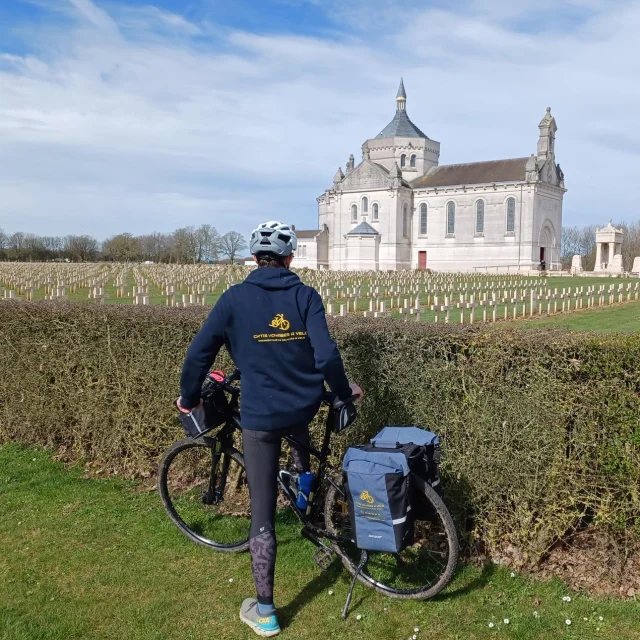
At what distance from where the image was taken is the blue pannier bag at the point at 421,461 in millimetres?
3283

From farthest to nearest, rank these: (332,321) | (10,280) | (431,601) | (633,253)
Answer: (633,253) → (10,280) → (332,321) → (431,601)

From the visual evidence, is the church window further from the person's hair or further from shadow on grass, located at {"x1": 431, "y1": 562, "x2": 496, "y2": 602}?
the person's hair

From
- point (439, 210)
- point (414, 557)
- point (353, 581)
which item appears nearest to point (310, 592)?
point (353, 581)

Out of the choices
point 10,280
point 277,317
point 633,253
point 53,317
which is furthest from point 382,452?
point 633,253

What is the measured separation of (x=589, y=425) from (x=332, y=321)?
184 centimetres

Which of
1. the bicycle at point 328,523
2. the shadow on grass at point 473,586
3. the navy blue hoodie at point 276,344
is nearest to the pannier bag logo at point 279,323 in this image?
the navy blue hoodie at point 276,344

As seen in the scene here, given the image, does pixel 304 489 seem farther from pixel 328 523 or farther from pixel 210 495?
pixel 210 495

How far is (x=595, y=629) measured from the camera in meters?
3.18

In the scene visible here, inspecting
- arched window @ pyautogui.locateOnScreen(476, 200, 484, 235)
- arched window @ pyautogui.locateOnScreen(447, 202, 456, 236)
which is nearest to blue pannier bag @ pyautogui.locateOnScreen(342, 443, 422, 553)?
arched window @ pyautogui.locateOnScreen(476, 200, 484, 235)

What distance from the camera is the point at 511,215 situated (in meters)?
63.9

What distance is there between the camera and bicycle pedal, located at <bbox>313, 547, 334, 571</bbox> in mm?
3637

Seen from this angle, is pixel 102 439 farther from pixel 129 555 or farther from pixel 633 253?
pixel 633 253

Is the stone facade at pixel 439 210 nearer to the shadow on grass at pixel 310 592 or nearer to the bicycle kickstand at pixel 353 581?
the shadow on grass at pixel 310 592

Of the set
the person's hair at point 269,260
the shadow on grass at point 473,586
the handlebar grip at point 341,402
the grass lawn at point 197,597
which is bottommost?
the grass lawn at point 197,597
